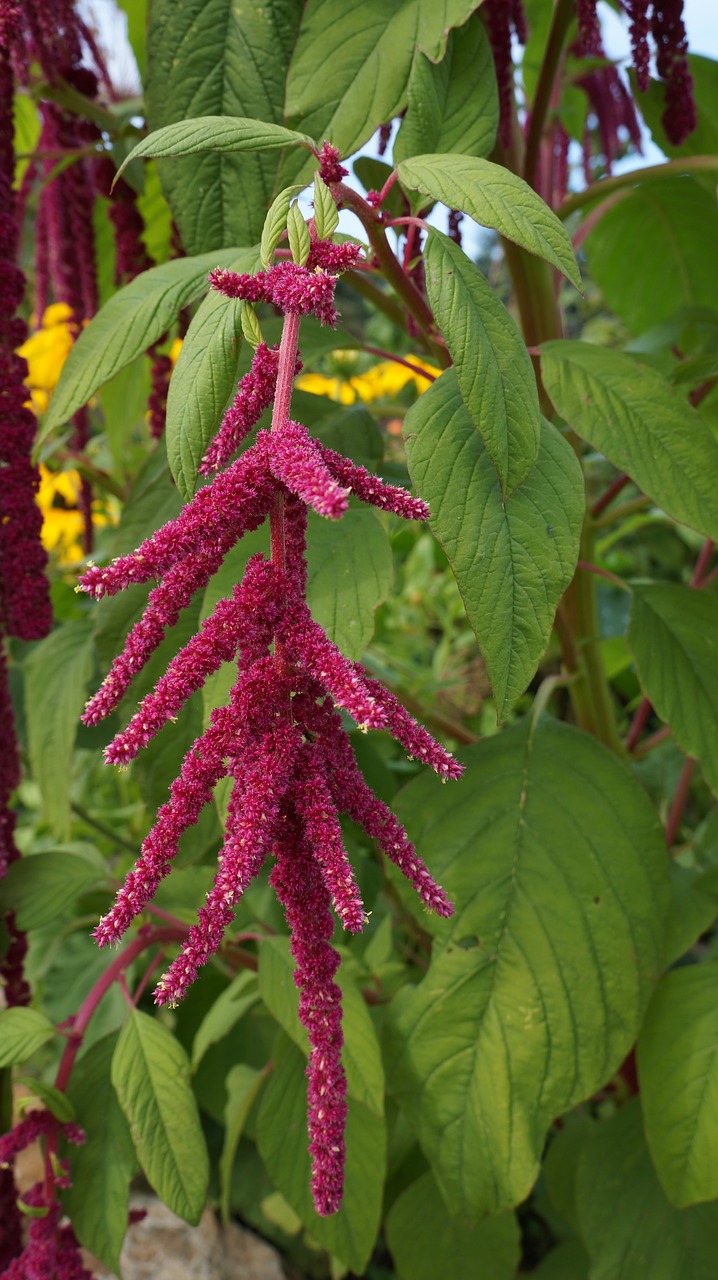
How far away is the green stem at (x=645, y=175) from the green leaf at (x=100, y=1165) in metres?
0.91

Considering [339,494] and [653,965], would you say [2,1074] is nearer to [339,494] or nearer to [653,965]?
[653,965]

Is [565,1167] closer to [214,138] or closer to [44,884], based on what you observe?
[44,884]

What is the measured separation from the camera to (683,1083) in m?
0.90

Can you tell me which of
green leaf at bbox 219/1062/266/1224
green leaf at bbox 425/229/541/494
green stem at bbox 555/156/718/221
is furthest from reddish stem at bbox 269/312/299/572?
green leaf at bbox 219/1062/266/1224

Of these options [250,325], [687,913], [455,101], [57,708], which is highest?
[455,101]

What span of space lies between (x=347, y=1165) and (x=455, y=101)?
0.91 meters

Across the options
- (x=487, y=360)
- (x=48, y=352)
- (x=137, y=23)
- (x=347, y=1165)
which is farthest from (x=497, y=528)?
(x=48, y=352)

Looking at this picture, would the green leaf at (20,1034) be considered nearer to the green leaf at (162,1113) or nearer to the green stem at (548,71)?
the green leaf at (162,1113)

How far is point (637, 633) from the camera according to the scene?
0.93 m

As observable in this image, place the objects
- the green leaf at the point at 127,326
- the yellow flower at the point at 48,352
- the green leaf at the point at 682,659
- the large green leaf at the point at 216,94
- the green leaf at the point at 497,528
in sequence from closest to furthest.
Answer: the green leaf at the point at 497,528 → the green leaf at the point at 127,326 → the large green leaf at the point at 216,94 → the green leaf at the point at 682,659 → the yellow flower at the point at 48,352

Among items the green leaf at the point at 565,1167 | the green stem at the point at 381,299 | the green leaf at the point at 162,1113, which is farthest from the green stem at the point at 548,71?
the green leaf at the point at 565,1167

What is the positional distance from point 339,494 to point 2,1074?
2.85 feet

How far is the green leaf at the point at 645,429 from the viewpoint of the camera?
684 millimetres

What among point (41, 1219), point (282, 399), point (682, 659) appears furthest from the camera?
point (682, 659)
